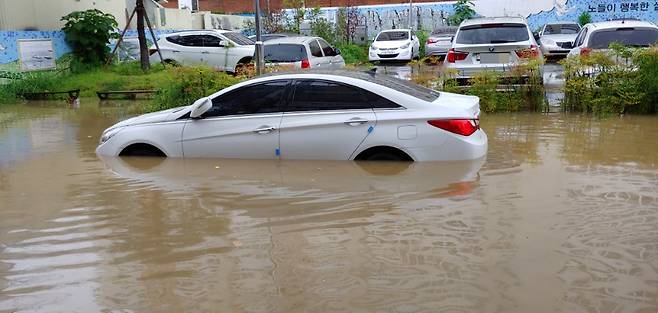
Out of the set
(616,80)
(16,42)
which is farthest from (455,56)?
(16,42)

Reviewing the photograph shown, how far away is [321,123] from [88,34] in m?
15.8

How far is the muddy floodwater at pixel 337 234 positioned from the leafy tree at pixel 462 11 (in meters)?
27.6

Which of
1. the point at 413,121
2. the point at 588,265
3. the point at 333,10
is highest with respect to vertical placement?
the point at 333,10

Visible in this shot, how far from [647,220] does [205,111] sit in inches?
196

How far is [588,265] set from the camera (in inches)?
182

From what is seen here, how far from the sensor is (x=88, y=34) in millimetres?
21000

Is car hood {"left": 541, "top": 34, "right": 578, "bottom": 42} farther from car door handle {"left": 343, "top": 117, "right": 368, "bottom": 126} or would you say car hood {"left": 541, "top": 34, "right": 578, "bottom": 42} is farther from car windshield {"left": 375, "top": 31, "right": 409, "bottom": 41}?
car door handle {"left": 343, "top": 117, "right": 368, "bottom": 126}

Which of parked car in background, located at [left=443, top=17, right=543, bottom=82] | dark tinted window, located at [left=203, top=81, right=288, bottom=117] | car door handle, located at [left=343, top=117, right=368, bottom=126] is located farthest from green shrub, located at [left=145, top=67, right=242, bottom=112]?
car door handle, located at [left=343, top=117, right=368, bottom=126]

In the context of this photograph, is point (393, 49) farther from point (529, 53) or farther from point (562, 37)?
point (529, 53)

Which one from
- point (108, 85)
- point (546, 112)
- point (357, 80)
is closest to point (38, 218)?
point (357, 80)

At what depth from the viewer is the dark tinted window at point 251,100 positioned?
7.89 m

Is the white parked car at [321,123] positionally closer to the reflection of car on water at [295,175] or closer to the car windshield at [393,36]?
the reflection of car on water at [295,175]

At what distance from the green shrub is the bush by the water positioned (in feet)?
19.5

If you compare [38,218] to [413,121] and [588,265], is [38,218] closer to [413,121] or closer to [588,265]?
[413,121]
